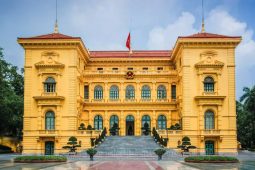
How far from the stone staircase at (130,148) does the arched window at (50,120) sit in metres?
6.39

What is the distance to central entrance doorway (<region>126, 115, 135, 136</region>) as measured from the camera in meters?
56.3

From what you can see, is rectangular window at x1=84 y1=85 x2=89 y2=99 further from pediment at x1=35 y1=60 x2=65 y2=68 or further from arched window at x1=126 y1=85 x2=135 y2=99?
pediment at x1=35 y1=60 x2=65 y2=68

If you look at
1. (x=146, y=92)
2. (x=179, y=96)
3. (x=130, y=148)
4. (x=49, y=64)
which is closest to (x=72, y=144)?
(x=130, y=148)

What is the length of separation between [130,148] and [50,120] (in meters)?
10.3

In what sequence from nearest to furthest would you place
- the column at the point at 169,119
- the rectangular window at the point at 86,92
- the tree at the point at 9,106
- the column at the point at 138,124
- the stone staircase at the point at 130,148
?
1. the stone staircase at the point at 130,148
2. the tree at the point at 9,106
3. the column at the point at 169,119
4. the column at the point at 138,124
5. the rectangular window at the point at 86,92

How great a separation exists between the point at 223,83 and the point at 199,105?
3905mm

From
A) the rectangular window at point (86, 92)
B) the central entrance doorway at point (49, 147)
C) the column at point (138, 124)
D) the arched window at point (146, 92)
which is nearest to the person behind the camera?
the central entrance doorway at point (49, 147)

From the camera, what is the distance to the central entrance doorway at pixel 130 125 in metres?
56.3

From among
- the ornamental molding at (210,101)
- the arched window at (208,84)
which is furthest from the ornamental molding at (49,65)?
the arched window at (208,84)

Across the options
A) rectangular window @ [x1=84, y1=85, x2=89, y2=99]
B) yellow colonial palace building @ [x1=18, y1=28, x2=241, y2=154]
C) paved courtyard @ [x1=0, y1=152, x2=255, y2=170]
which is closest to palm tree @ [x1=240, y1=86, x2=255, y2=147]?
yellow colonial palace building @ [x1=18, y1=28, x2=241, y2=154]

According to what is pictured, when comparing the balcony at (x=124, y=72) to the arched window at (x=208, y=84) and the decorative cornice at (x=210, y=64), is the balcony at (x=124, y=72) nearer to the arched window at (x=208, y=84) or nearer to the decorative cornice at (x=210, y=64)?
the decorative cornice at (x=210, y=64)

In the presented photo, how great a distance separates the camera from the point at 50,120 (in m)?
49.4

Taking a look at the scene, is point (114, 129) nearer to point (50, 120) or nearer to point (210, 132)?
point (50, 120)

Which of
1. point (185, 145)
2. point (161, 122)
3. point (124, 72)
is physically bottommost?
point (185, 145)
